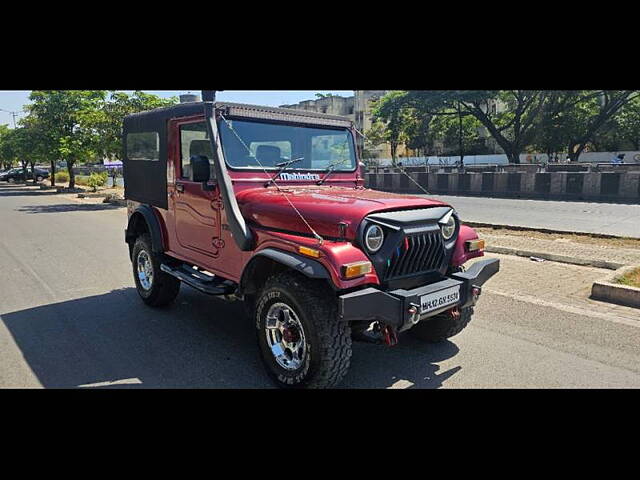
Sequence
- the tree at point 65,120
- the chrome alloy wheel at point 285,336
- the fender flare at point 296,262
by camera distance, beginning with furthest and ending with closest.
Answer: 1. the tree at point 65,120
2. the chrome alloy wheel at point 285,336
3. the fender flare at point 296,262

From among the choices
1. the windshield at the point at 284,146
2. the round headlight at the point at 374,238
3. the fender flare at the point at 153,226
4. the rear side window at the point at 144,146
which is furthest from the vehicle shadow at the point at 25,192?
the round headlight at the point at 374,238

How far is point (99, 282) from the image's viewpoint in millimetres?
7262

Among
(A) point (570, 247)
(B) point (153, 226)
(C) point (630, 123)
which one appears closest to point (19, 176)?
(B) point (153, 226)

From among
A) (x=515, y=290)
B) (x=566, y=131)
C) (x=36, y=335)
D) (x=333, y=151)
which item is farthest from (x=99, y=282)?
(x=566, y=131)

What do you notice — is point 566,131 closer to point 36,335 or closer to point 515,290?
point 515,290

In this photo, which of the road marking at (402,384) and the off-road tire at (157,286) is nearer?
the road marking at (402,384)

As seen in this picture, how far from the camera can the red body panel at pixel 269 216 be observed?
3.62 m

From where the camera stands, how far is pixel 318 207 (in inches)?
152

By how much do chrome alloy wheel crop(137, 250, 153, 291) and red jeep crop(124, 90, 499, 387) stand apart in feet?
0.20

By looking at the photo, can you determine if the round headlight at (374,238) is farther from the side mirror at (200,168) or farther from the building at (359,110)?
the building at (359,110)

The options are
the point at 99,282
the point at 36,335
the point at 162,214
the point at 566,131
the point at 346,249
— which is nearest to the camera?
the point at 346,249

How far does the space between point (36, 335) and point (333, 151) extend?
12.2 feet

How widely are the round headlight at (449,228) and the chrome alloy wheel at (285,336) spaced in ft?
4.92

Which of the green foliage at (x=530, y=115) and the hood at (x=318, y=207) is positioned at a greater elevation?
the green foliage at (x=530, y=115)
